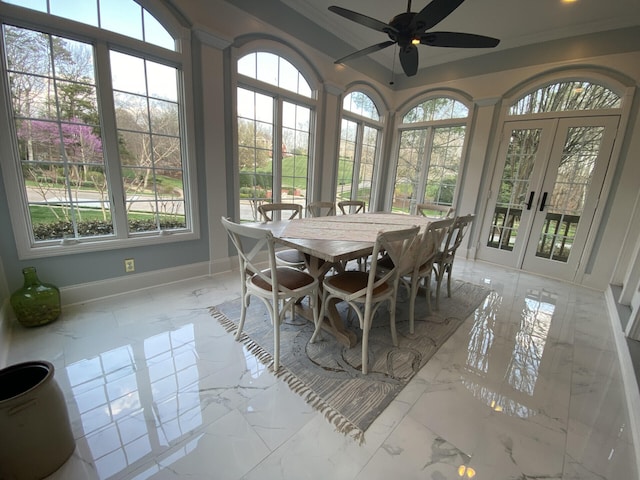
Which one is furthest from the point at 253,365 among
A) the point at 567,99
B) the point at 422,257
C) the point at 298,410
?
the point at 567,99

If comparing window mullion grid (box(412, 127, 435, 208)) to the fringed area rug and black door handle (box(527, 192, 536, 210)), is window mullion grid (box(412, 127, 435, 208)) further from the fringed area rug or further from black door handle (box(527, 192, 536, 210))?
the fringed area rug

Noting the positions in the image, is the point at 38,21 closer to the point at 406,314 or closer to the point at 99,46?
the point at 99,46

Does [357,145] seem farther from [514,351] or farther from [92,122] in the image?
[514,351]

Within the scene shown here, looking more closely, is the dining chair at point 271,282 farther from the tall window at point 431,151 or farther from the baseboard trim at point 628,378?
the tall window at point 431,151

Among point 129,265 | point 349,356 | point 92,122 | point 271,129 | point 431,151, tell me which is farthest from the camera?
point 431,151

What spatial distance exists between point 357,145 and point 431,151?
4.22 feet

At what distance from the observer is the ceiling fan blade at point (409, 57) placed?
2.20 metres

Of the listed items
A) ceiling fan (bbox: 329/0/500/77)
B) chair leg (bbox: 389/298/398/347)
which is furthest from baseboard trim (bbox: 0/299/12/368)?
ceiling fan (bbox: 329/0/500/77)

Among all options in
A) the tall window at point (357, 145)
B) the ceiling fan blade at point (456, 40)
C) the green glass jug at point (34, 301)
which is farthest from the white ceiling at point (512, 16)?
the green glass jug at point (34, 301)

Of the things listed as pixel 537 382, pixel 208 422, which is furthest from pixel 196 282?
pixel 537 382

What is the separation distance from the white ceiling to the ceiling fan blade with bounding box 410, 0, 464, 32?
147cm

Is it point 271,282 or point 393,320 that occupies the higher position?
point 271,282

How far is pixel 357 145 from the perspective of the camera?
4.60 meters

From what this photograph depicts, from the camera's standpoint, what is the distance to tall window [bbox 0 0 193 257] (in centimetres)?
193
